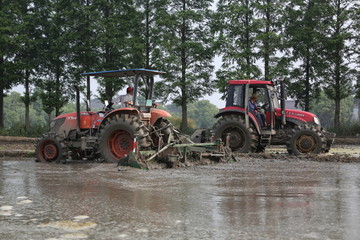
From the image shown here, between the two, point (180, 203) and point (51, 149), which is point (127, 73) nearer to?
point (51, 149)

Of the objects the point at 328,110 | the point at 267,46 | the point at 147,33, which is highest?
the point at 147,33

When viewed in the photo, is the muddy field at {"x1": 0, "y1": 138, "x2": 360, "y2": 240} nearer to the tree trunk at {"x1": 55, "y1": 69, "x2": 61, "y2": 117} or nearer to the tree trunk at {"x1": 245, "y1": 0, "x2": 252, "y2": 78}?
the tree trunk at {"x1": 245, "y1": 0, "x2": 252, "y2": 78}

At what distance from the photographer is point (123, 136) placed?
14.1 meters

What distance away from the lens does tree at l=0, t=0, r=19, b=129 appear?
1499 inches

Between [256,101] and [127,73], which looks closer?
[127,73]

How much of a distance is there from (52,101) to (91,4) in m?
8.42

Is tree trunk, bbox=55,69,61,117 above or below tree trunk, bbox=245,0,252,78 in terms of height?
below

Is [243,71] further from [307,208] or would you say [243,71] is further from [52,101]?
[307,208]

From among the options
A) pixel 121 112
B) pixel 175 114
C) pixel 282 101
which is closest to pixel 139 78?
pixel 121 112

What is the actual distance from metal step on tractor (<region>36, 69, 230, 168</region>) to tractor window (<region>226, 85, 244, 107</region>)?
330cm

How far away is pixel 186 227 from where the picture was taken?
5.99 metres

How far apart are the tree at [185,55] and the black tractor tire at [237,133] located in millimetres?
18851

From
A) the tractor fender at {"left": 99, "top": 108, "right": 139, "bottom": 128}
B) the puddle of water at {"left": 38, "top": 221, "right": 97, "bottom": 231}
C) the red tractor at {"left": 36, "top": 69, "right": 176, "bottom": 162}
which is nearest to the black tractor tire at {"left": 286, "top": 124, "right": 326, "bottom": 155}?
the red tractor at {"left": 36, "top": 69, "right": 176, "bottom": 162}

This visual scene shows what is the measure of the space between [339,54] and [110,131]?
27358 millimetres
